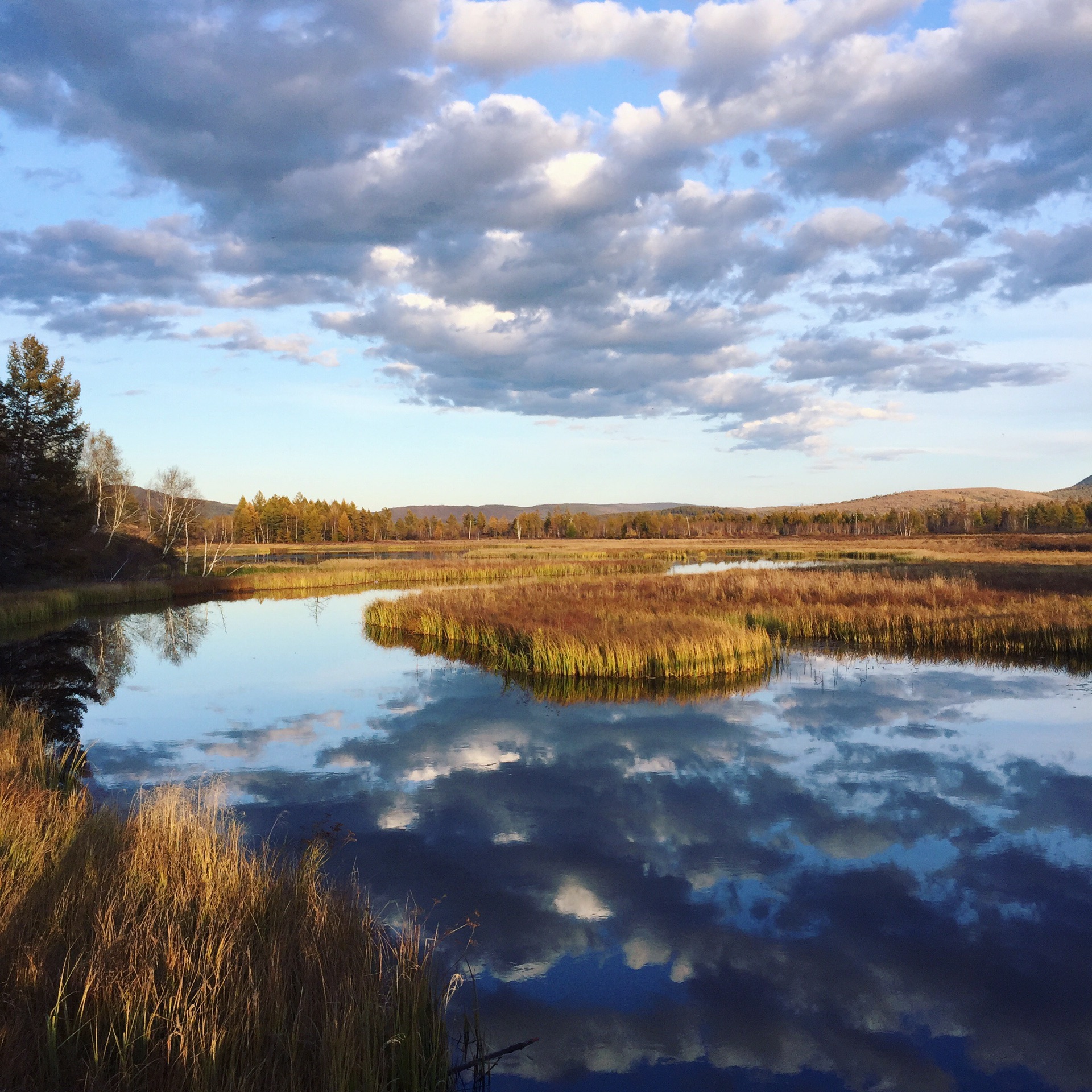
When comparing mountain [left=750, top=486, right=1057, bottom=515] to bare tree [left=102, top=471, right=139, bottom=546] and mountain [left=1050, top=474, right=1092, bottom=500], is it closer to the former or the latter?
mountain [left=1050, top=474, right=1092, bottom=500]

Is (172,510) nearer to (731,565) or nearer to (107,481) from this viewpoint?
(107,481)

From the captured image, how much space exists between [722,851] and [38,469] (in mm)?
35308

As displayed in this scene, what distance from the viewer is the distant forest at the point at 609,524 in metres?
114

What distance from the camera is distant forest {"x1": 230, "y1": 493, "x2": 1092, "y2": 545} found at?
373 ft

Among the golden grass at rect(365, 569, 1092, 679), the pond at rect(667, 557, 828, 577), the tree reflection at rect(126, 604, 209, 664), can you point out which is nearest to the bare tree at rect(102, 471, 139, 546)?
the tree reflection at rect(126, 604, 209, 664)

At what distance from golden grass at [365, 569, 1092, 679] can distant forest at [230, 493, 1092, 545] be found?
278 ft

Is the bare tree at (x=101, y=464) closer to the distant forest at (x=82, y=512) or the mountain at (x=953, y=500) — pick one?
the distant forest at (x=82, y=512)

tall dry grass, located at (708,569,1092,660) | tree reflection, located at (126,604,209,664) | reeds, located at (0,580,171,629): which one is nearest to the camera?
tall dry grass, located at (708,569,1092,660)

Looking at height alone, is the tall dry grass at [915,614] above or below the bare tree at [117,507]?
below

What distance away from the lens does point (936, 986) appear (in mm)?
5668

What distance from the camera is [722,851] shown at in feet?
26.8

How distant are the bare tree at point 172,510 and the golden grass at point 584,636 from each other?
3199 centimetres

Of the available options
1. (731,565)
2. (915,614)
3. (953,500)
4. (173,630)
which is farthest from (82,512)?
(953,500)

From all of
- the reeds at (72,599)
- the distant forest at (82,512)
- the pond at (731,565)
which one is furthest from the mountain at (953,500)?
the reeds at (72,599)
